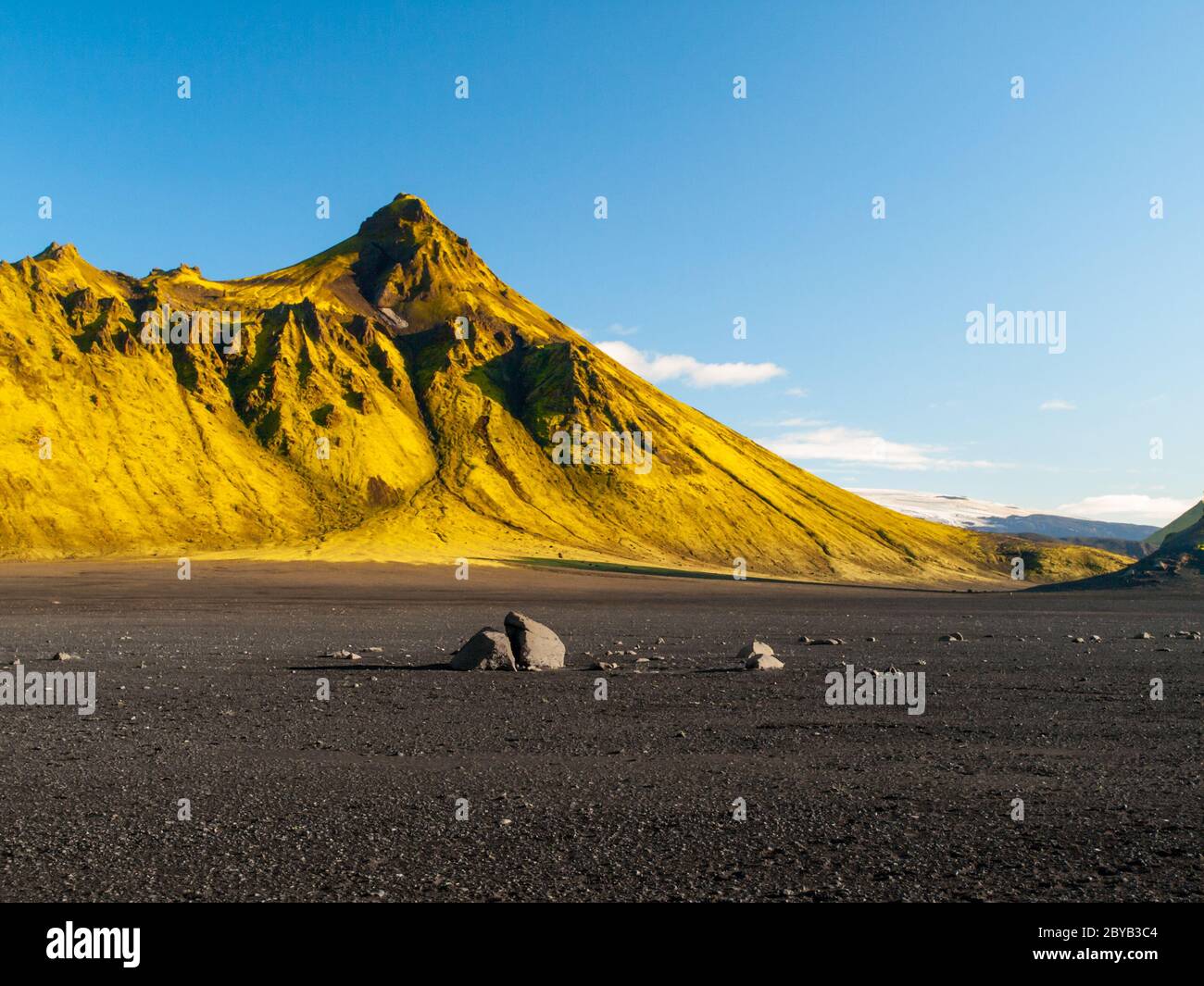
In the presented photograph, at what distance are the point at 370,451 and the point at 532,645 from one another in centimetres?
10117

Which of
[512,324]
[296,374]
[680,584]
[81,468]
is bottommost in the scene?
[680,584]

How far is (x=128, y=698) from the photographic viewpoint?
17594mm

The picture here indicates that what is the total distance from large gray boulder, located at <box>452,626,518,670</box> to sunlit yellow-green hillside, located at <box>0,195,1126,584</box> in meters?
69.9

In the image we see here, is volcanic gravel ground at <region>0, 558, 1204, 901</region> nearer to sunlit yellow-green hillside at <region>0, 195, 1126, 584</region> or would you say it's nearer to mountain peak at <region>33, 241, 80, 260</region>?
sunlit yellow-green hillside at <region>0, 195, 1126, 584</region>

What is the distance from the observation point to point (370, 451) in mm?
119688

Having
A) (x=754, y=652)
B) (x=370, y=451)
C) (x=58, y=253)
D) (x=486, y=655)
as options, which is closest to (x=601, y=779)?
(x=486, y=655)

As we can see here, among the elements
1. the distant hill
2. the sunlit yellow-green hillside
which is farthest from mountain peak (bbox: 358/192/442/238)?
the distant hill

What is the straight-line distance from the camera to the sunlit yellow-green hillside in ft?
323

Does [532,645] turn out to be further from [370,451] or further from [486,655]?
[370,451]

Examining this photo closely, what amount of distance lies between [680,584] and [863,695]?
62.6 meters

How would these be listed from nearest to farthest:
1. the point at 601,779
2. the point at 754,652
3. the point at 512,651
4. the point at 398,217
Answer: the point at 601,779, the point at 512,651, the point at 754,652, the point at 398,217

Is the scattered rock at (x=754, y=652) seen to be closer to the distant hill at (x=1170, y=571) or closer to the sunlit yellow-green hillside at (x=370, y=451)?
the distant hill at (x=1170, y=571)
